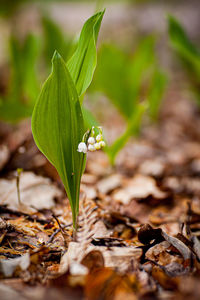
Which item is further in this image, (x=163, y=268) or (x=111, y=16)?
(x=111, y=16)

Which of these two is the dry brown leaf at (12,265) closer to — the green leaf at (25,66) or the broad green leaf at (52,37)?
the green leaf at (25,66)

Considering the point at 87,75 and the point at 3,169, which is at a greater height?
the point at 87,75

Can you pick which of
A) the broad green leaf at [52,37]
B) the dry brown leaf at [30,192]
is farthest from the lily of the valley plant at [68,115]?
the broad green leaf at [52,37]

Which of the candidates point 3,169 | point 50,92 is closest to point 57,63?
point 50,92

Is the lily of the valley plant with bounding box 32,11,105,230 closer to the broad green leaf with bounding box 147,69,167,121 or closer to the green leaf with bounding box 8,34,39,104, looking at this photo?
the green leaf with bounding box 8,34,39,104

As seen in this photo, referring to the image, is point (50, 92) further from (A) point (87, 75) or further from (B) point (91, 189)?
(B) point (91, 189)

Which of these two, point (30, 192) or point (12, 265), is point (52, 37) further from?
point (12, 265)
